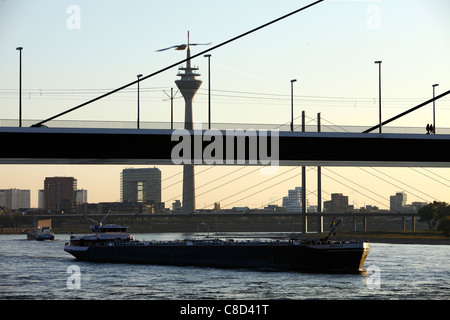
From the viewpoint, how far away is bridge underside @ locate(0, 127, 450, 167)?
52.1 meters

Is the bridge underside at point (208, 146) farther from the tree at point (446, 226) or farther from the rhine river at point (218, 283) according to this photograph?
the tree at point (446, 226)

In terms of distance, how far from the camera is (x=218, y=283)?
70.1 meters

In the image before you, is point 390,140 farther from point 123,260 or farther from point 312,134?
point 123,260

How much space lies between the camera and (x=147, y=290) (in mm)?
64500

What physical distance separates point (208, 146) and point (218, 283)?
63.6ft

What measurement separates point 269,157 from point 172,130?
742 centimetres

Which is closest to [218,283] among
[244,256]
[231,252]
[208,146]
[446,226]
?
[208,146]

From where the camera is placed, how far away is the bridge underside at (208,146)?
5209 centimetres

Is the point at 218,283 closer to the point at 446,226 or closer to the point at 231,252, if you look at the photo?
the point at 231,252

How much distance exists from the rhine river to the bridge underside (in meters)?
10.6

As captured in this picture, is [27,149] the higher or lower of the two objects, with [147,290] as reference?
higher

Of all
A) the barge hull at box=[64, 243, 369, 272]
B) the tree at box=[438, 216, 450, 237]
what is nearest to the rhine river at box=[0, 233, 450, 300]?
the barge hull at box=[64, 243, 369, 272]

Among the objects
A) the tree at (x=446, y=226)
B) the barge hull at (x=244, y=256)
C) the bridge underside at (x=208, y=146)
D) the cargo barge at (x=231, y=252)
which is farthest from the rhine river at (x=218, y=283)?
the tree at (x=446, y=226)
